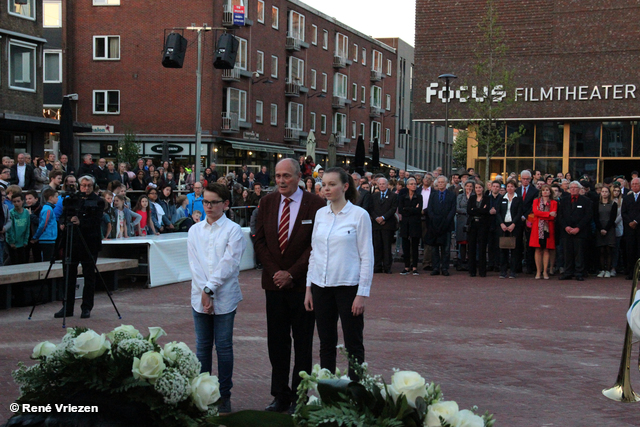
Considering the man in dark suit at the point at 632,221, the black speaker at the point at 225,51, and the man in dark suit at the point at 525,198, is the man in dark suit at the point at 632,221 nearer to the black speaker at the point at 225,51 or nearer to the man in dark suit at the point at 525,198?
the man in dark suit at the point at 525,198

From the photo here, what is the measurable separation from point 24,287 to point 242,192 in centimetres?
968

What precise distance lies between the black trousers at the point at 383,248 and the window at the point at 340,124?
1868 inches

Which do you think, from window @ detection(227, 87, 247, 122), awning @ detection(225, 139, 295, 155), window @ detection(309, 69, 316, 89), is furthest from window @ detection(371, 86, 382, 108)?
window @ detection(227, 87, 247, 122)

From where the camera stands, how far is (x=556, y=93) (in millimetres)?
31375

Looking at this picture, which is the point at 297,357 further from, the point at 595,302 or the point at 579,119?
the point at 579,119

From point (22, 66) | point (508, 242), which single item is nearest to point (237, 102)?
point (22, 66)

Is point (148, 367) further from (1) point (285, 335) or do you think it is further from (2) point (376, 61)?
→ (2) point (376, 61)

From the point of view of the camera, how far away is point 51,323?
34.4 ft

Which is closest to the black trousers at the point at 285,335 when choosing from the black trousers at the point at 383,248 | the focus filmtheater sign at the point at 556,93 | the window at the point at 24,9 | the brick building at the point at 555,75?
the black trousers at the point at 383,248

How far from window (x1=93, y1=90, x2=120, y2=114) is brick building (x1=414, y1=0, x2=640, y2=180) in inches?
864

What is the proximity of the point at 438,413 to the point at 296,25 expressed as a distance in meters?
56.6

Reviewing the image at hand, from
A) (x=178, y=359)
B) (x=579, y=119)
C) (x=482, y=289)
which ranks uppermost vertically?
(x=579, y=119)

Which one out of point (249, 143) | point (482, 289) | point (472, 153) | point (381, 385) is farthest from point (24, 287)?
point (249, 143)

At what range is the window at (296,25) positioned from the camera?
55781 mm
